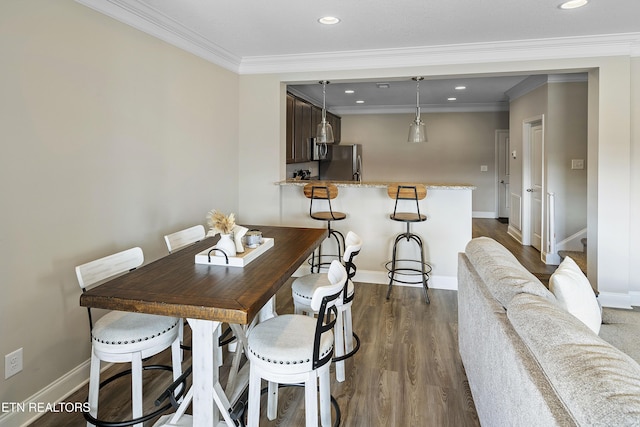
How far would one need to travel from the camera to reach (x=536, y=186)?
5871 millimetres

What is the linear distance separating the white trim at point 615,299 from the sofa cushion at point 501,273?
2.24 metres

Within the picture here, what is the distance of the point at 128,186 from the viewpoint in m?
2.80

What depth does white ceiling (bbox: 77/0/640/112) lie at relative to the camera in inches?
111

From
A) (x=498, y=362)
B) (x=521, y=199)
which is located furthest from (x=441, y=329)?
(x=521, y=199)

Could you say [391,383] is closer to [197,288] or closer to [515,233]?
[197,288]

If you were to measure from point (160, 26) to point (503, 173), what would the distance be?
743cm

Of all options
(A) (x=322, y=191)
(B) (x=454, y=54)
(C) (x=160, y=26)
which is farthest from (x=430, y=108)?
(C) (x=160, y=26)

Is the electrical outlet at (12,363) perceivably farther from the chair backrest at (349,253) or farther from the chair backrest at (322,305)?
the chair backrest at (349,253)

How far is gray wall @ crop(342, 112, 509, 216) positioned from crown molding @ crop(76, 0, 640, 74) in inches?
180

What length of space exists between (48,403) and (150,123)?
1958 mm

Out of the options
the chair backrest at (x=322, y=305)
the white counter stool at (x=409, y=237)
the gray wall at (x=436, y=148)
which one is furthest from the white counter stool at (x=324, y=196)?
the gray wall at (x=436, y=148)

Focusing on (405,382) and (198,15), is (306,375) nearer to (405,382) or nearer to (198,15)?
(405,382)

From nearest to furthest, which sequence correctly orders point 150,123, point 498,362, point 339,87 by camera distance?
point 498,362 → point 150,123 → point 339,87

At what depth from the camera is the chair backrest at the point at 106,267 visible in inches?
74.2
